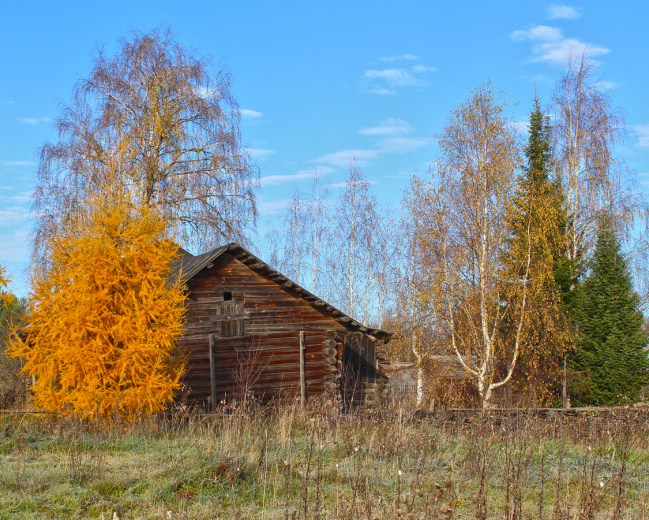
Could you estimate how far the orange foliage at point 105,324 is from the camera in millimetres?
11383

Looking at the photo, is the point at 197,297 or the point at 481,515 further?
the point at 197,297

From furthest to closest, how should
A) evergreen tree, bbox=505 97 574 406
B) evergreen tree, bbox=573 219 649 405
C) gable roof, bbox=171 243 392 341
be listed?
evergreen tree, bbox=573 219 649 405, evergreen tree, bbox=505 97 574 406, gable roof, bbox=171 243 392 341

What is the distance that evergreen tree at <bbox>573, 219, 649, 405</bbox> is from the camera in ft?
63.8

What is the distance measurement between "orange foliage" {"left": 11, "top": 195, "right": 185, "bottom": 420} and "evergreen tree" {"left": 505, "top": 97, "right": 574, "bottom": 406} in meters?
10.4

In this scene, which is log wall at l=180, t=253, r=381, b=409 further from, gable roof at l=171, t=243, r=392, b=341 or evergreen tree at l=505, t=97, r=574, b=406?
evergreen tree at l=505, t=97, r=574, b=406

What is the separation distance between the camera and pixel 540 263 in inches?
690

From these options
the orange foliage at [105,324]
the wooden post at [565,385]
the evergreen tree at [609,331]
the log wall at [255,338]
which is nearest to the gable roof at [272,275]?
the log wall at [255,338]

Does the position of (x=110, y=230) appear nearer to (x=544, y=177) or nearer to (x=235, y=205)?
(x=235, y=205)

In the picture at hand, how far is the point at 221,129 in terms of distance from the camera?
2306 cm

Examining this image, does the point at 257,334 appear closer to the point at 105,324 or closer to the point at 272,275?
the point at 272,275

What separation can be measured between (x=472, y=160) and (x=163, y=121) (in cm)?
1146

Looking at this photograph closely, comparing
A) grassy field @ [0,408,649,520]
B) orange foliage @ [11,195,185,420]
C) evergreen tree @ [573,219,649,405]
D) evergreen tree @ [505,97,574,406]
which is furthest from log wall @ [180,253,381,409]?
evergreen tree @ [573,219,649,405]

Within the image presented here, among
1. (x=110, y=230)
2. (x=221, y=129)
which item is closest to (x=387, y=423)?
(x=110, y=230)

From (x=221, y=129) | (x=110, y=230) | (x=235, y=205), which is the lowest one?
(x=110, y=230)
